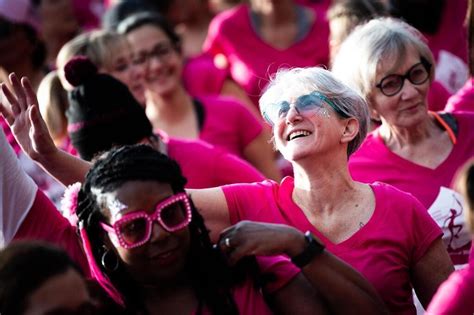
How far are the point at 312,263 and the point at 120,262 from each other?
0.60 metres

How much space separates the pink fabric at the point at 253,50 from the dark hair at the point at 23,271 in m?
3.46

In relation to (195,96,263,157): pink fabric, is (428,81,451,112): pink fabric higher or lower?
higher

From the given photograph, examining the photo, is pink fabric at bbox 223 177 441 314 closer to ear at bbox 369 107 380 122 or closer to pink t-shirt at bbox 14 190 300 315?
pink t-shirt at bbox 14 190 300 315

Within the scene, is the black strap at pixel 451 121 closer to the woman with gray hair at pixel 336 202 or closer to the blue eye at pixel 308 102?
the woman with gray hair at pixel 336 202

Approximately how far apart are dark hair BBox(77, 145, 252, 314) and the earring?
14mm

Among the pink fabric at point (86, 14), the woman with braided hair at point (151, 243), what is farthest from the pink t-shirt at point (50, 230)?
the pink fabric at point (86, 14)

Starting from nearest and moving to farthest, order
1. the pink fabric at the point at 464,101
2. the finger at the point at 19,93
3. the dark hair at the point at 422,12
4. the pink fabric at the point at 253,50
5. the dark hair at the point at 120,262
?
the dark hair at the point at 120,262, the finger at the point at 19,93, the pink fabric at the point at 464,101, the dark hair at the point at 422,12, the pink fabric at the point at 253,50

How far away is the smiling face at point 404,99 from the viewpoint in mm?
4621

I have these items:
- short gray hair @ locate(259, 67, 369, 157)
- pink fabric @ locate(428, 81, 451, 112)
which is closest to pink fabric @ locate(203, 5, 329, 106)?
pink fabric @ locate(428, 81, 451, 112)

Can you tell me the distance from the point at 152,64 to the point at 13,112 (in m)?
2.10

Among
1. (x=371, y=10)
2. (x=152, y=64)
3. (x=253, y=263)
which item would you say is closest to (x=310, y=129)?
→ (x=253, y=263)

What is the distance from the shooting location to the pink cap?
650 centimetres

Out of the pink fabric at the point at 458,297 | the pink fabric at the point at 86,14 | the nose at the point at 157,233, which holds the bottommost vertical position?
the pink fabric at the point at 86,14

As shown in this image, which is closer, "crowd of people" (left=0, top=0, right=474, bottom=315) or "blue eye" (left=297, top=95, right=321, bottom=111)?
"crowd of people" (left=0, top=0, right=474, bottom=315)
